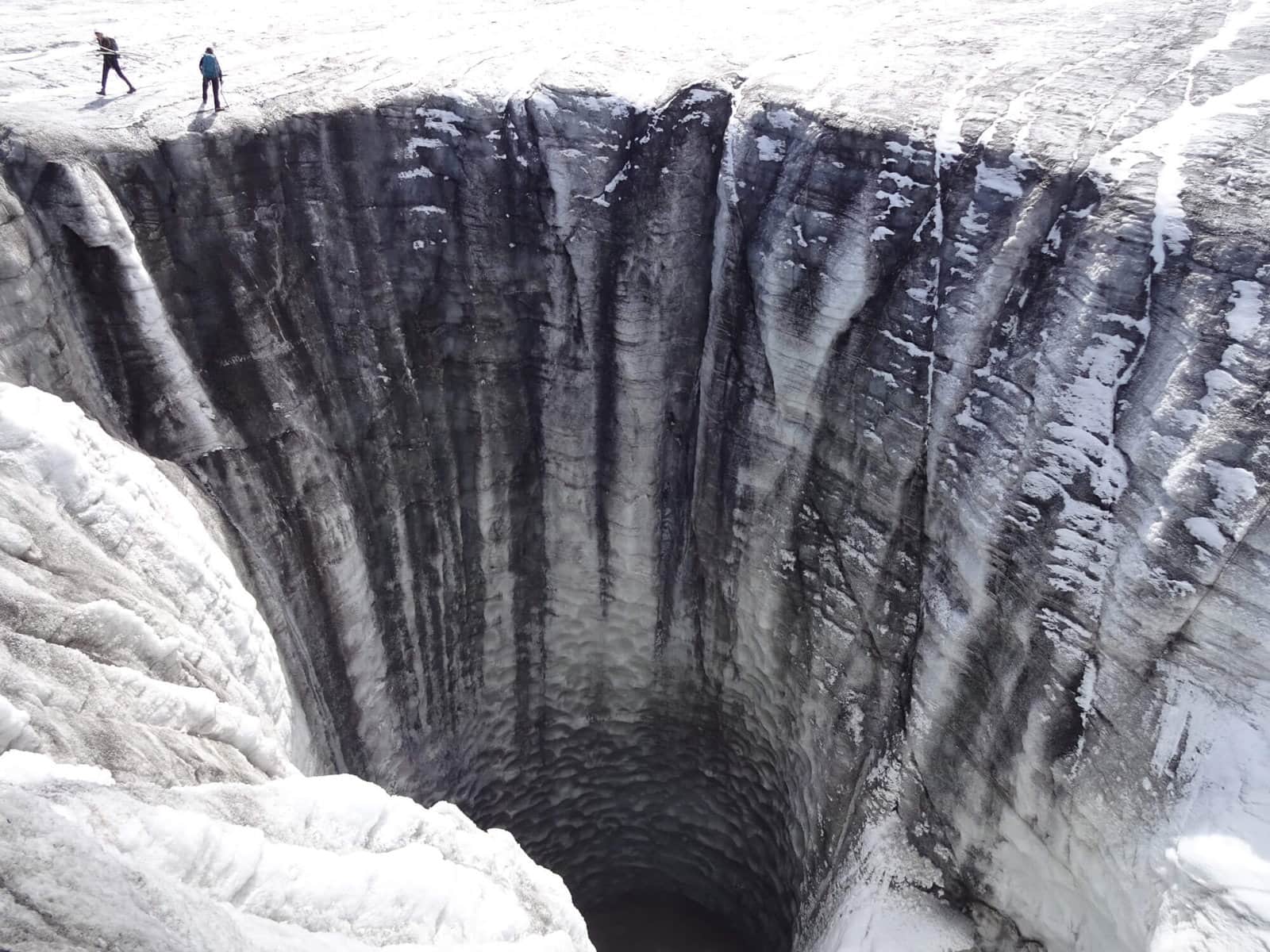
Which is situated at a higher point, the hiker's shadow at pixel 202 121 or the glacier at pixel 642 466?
the hiker's shadow at pixel 202 121

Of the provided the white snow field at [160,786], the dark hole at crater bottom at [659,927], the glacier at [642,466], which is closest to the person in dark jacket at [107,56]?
the glacier at [642,466]

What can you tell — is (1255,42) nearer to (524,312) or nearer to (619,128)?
(619,128)

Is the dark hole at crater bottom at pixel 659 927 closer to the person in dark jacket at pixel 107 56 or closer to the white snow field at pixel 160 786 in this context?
the white snow field at pixel 160 786

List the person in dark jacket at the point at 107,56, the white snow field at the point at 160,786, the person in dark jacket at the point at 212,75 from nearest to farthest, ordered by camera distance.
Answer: the white snow field at the point at 160,786 → the person in dark jacket at the point at 212,75 → the person in dark jacket at the point at 107,56

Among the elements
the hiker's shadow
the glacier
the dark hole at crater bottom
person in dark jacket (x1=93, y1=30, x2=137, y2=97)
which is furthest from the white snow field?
the dark hole at crater bottom

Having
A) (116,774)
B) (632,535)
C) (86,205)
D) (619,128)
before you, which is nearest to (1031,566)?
(632,535)

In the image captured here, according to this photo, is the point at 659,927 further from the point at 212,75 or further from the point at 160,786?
the point at 212,75
